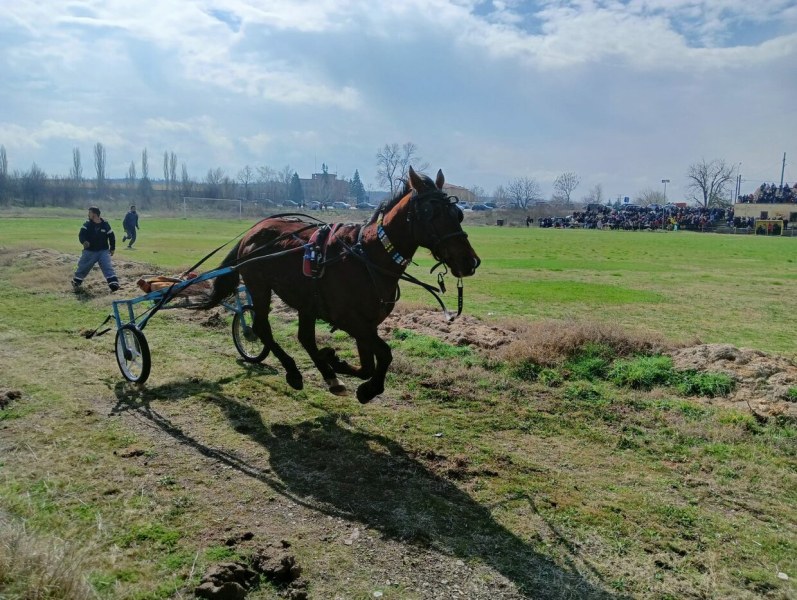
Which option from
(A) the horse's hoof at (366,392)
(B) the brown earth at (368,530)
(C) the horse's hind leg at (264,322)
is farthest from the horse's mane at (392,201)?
(B) the brown earth at (368,530)

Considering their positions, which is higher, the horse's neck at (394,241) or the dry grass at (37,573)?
the horse's neck at (394,241)

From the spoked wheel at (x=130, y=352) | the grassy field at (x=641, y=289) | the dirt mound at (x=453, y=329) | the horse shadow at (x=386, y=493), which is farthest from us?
the grassy field at (x=641, y=289)

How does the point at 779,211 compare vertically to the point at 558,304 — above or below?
above

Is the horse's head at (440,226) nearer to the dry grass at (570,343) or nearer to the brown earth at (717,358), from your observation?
the brown earth at (717,358)

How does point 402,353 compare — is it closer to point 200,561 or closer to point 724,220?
point 200,561

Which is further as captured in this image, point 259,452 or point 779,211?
point 779,211

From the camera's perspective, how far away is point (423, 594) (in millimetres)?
3451

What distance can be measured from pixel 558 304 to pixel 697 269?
37.0 ft

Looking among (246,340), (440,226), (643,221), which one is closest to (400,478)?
(440,226)

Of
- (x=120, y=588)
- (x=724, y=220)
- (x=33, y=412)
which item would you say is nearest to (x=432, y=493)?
(x=120, y=588)

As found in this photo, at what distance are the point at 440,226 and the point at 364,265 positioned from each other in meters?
0.89

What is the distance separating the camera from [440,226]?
5332 mm

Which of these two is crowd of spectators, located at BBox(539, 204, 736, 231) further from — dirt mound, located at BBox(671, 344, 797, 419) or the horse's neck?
the horse's neck

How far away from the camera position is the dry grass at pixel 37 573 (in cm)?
288
